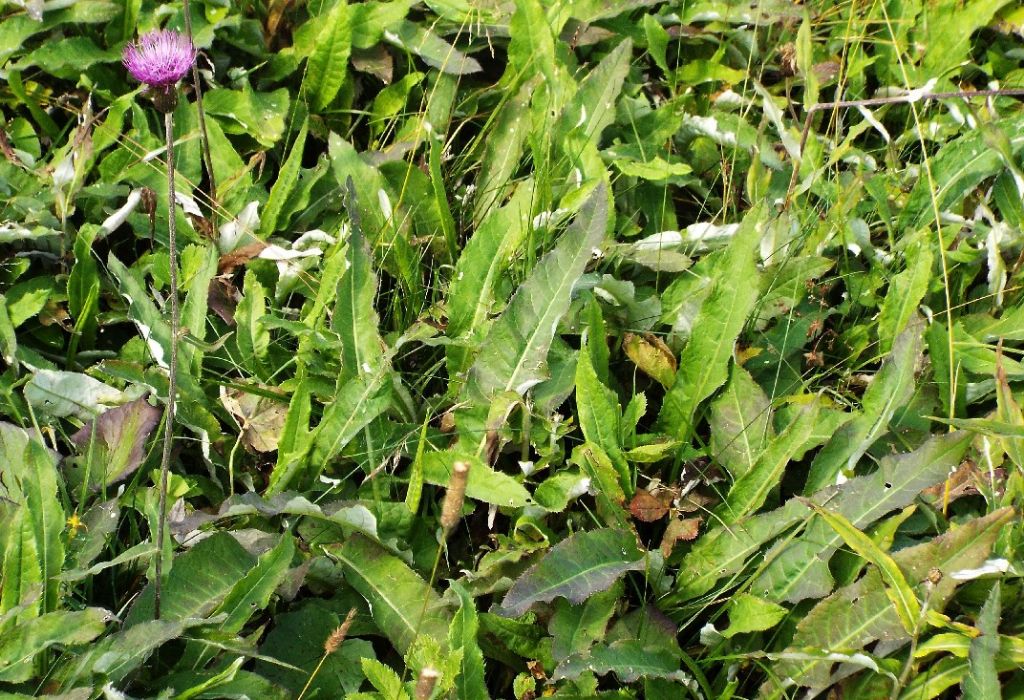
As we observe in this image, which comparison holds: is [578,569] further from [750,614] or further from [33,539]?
[33,539]

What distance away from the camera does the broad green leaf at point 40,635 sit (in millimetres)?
1492

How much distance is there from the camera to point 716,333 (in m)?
2.01

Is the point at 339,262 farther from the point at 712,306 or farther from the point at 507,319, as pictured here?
the point at 712,306

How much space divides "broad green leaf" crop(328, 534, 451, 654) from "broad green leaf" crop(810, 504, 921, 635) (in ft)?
2.24

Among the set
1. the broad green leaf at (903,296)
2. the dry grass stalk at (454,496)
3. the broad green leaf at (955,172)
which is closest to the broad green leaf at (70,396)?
the dry grass stalk at (454,496)

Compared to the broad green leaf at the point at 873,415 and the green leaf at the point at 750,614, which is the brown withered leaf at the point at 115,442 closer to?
the green leaf at the point at 750,614

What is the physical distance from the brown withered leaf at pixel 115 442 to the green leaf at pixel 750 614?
111 cm

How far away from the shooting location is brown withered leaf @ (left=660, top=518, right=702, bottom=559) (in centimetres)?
184

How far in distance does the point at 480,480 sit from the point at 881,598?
74cm

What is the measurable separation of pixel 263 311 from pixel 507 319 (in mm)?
536

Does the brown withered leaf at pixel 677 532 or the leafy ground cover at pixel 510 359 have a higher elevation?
the leafy ground cover at pixel 510 359

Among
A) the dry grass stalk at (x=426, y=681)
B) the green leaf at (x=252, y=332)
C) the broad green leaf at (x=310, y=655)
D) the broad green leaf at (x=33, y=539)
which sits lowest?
the broad green leaf at (x=310, y=655)

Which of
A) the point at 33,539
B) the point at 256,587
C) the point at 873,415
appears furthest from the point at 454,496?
the point at 873,415

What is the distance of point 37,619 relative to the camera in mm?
1510
